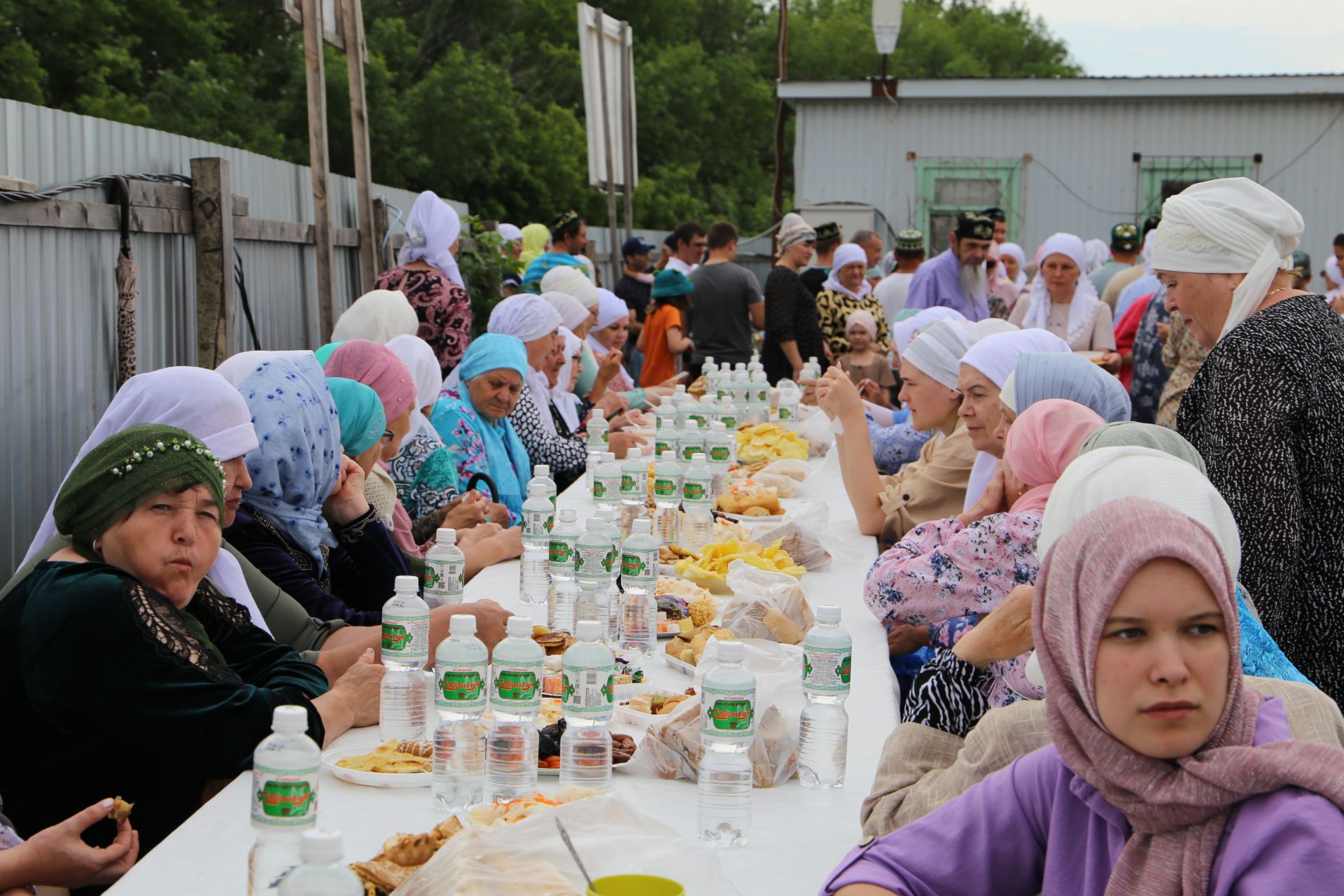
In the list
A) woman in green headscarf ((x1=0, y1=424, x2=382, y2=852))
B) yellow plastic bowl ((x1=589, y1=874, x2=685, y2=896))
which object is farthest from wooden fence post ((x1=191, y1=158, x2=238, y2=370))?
yellow plastic bowl ((x1=589, y1=874, x2=685, y2=896))

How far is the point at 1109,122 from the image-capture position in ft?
51.4

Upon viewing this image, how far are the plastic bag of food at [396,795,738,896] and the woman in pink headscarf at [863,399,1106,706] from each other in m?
1.22

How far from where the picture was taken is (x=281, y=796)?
1.76 metres

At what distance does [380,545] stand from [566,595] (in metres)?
0.72

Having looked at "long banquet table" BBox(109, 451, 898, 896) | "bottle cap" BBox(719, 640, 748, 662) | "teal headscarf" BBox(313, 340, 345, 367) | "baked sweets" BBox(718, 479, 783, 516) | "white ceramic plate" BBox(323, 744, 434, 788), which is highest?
"teal headscarf" BBox(313, 340, 345, 367)

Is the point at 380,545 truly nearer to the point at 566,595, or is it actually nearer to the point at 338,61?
the point at 566,595

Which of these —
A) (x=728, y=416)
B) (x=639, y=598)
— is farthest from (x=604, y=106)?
(x=639, y=598)

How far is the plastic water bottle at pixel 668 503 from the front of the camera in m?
4.20

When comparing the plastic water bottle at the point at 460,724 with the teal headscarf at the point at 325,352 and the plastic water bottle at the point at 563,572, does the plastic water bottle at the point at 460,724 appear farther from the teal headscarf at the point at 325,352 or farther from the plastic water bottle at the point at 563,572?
the teal headscarf at the point at 325,352

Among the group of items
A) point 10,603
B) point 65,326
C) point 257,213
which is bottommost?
point 10,603

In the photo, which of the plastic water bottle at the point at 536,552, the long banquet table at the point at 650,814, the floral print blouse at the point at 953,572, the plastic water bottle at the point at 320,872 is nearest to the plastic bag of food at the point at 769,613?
the floral print blouse at the point at 953,572

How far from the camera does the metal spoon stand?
5.76 ft


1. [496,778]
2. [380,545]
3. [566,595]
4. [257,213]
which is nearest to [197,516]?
[496,778]

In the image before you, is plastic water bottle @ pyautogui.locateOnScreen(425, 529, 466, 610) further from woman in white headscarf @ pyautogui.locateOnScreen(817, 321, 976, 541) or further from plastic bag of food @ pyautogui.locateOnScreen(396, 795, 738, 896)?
woman in white headscarf @ pyautogui.locateOnScreen(817, 321, 976, 541)
